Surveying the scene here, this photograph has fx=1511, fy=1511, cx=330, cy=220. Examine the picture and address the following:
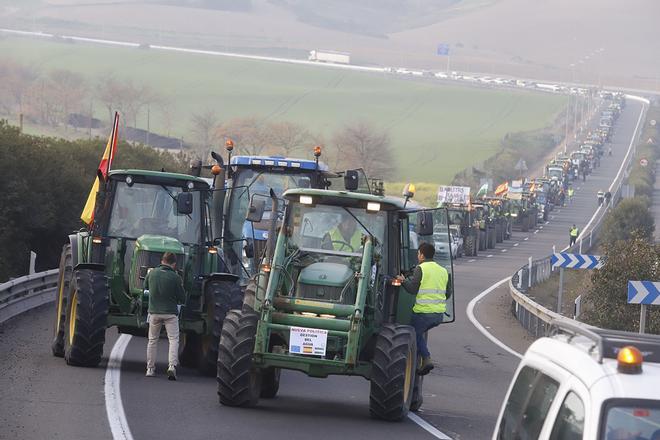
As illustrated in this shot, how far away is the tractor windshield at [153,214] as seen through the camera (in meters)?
19.6

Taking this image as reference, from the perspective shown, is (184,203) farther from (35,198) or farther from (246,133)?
(246,133)

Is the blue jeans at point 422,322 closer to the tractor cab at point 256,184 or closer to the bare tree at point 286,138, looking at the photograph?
the tractor cab at point 256,184

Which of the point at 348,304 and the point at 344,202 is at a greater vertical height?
the point at 344,202

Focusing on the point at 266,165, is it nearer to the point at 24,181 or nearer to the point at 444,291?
the point at 444,291

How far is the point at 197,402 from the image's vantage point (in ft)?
52.9

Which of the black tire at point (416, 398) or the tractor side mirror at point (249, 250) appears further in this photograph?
the tractor side mirror at point (249, 250)

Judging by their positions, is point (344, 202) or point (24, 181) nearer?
point (344, 202)

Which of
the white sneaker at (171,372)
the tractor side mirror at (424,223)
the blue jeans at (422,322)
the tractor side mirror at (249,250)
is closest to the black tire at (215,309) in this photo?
the white sneaker at (171,372)

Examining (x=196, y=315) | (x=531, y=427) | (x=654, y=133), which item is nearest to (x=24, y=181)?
(x=196, y=315)

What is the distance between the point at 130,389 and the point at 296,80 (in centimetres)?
17967

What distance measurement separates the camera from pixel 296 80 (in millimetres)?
195500

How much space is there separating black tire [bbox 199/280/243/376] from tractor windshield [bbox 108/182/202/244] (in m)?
1.09

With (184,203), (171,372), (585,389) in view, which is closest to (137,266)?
(184,203)

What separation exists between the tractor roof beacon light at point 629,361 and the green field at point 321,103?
122538 mm
